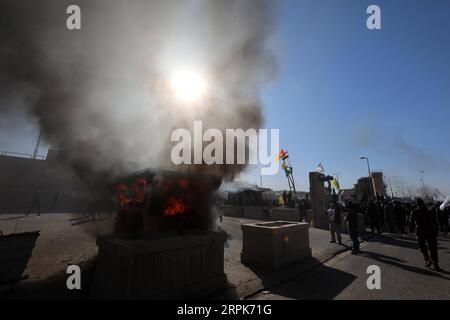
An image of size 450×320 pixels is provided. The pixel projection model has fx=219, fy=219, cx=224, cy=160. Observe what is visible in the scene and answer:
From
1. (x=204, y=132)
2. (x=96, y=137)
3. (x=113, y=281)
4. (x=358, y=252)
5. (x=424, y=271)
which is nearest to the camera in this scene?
(x=113, y=281)

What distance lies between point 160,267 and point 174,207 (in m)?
2.62

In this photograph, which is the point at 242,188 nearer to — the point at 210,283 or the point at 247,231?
the point at 247,231

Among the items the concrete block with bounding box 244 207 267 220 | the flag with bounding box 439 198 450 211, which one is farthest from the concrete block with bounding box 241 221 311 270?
the concrete block with bounding box 244 207 267 220

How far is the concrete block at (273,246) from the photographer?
18.7 feet

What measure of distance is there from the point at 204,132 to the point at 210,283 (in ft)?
19.8

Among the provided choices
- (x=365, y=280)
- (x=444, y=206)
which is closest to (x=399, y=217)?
(x=444, y=206)

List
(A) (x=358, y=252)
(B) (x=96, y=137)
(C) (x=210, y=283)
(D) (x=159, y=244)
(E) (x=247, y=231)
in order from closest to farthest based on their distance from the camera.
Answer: (D) (x=159, y=244) < (C) (x=210, y=283) < (E) (x=247, y=231) < (A) (x=358, y=252) < (B) (x=96, y=137)

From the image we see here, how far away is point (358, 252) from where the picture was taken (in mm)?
7691

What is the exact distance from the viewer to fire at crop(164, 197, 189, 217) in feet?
20.4

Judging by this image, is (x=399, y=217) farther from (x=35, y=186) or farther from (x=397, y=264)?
(x=35, y=186)

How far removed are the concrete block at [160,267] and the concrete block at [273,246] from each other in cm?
162

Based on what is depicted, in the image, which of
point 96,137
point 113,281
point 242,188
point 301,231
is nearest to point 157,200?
point 113,281

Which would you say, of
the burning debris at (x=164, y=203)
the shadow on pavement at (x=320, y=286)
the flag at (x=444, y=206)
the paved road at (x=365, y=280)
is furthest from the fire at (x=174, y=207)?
the flag at (x=444, y=206)
